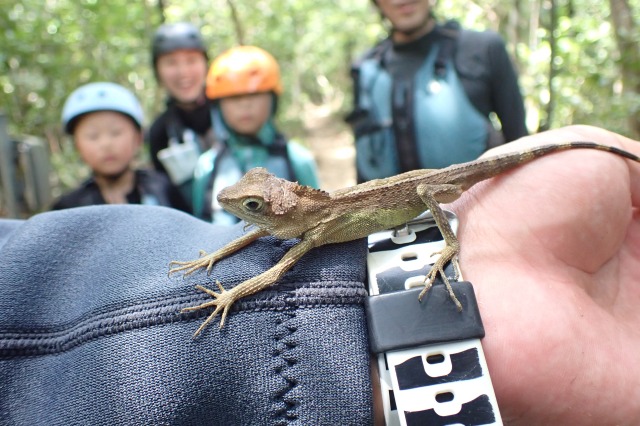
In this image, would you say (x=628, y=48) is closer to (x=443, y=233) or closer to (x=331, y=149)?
(x=443, y=233)

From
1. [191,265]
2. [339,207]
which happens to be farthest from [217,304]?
[339,207]

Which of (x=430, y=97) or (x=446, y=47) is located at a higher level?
(x=446, y=47)

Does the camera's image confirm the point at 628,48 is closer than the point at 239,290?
No

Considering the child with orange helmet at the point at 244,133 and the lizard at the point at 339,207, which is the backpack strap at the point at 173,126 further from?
A: the lizard at the point at 339,207

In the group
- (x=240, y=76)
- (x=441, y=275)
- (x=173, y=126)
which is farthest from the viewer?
(x=173, y=126)

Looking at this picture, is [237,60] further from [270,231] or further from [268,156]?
[270,231]

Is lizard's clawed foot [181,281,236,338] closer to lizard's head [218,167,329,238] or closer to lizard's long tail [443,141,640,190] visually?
lizard's head [218,167,329,238]

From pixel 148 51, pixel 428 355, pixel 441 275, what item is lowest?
pixel 428 355

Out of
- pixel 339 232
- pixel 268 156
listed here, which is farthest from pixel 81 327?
pixel 268 156
